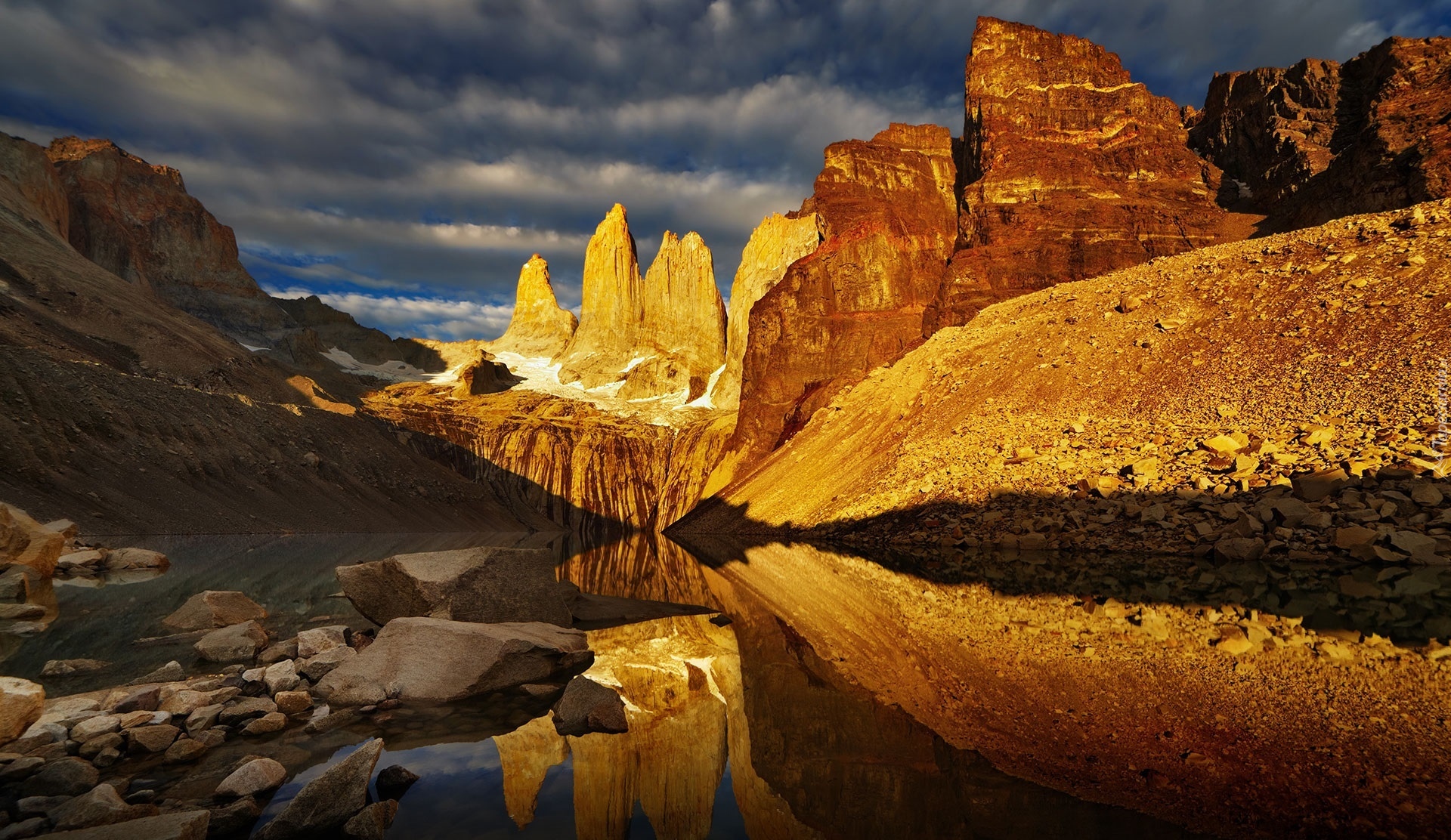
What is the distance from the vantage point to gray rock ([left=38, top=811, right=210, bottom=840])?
14.5 feet

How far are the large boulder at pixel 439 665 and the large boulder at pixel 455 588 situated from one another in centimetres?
197

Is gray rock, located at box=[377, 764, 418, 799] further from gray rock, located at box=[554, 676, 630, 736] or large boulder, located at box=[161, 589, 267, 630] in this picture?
large boulder, located at box=[161, 589, 267, 630]

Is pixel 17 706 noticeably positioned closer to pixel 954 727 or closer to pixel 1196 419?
pixel 954 727

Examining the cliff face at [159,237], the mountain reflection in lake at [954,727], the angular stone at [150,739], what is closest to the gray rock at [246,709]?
the mountain reflection in lake at [954,727]

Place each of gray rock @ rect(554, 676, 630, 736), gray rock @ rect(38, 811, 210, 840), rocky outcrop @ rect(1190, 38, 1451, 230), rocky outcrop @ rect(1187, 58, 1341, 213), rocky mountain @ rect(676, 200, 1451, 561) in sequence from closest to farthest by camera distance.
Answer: gray rock @ rect(38, 811, 210, 840) → gray rock @ rect(554, 676, 630, 736) → rocky mountain @ rect(676, 200, 1451, 561) → rocky outcrop @ rect(1190, 38, 1451, 230) → rocky outcrop @ rect(1187, 58, 1341, 213)

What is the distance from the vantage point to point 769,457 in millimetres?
61312

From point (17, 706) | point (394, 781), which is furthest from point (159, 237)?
point (394, 781)

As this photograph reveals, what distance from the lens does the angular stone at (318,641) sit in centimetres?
1037

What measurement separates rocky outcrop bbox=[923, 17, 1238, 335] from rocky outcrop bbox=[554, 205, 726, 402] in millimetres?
56849

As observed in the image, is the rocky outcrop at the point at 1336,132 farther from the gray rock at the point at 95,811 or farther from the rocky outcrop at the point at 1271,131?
the gray rock at the point at 95,811

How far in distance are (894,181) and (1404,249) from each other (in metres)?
61.2

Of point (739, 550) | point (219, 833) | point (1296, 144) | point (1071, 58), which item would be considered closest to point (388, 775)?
point (219, 833)

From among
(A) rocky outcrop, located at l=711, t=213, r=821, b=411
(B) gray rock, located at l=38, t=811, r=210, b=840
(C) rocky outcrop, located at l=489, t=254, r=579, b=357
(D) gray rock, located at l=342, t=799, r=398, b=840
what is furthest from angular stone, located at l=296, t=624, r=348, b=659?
(C) rocky outcrop, located at l=489, t=254, r=579, b=357

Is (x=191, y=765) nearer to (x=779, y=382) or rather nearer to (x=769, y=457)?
(x=769, y=457)
